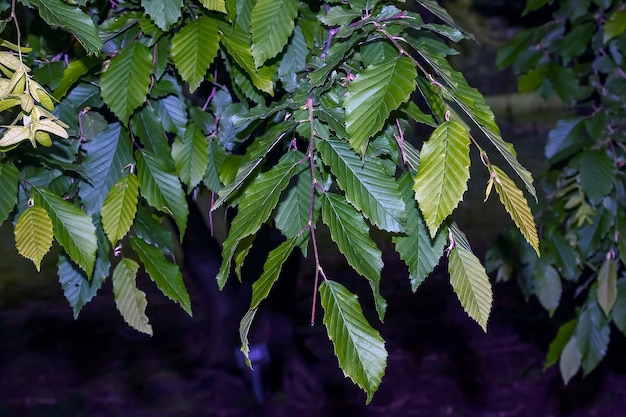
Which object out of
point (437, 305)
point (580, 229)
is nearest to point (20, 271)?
point (437, 305)

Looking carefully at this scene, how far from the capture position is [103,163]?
3.92 ft

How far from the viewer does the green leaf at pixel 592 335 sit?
208 centimetres

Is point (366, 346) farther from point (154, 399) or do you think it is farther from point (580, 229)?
point (154, 399)

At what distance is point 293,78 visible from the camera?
1115 millimetres

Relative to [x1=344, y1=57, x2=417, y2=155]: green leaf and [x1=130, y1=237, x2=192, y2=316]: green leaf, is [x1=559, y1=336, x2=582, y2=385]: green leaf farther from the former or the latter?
[x1=344, y1=57, x2=417, y2=155]: green leaf

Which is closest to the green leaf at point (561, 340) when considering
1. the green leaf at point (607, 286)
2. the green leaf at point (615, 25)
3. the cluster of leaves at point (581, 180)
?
the cluster of leaves at point (581, 180)

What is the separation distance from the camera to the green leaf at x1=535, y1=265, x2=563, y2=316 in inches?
88.3

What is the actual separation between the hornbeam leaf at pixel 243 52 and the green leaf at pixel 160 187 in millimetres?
211

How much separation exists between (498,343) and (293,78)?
10.7 feet

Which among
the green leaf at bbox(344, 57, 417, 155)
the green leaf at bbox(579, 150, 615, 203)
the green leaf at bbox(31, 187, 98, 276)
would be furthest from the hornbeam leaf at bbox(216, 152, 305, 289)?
the green leaf at bbox(579, 150, 615, 203)

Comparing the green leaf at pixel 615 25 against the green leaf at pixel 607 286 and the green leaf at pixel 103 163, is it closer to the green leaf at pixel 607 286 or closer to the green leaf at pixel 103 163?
the green leaf at pixel 607 286

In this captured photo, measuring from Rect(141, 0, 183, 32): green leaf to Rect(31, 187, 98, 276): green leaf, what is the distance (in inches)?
11.6

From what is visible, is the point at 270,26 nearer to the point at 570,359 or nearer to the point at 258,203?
Answer: the point at 258,203

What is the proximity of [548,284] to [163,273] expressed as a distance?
4.79ft
